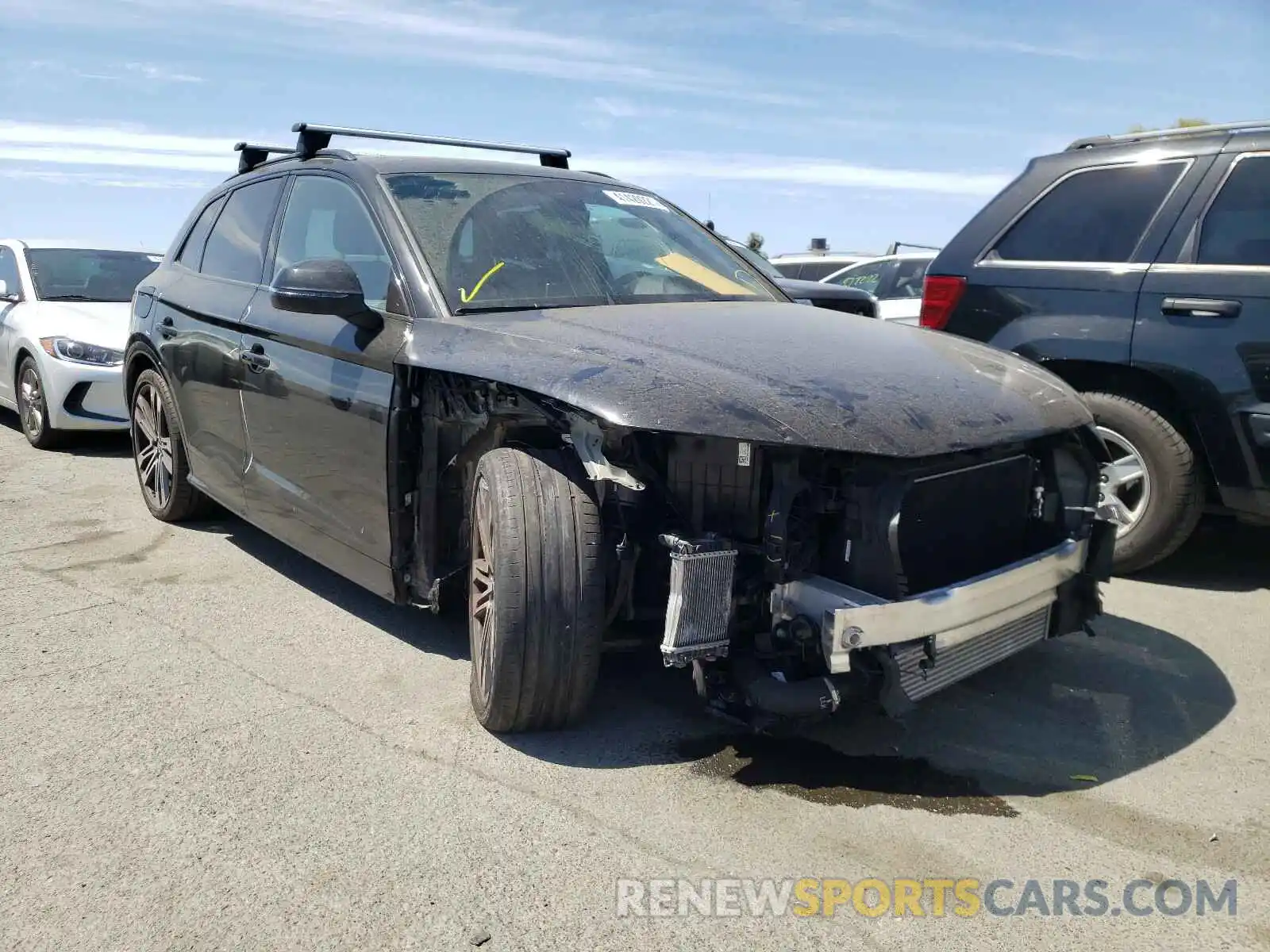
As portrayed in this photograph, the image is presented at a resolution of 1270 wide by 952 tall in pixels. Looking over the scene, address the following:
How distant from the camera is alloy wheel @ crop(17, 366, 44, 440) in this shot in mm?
7820

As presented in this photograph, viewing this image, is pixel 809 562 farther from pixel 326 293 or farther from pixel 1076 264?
pixel 1076 264

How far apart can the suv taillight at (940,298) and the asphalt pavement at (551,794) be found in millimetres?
1701

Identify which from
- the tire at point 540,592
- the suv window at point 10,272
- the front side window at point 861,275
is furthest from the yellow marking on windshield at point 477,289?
the front side window at point 861,275

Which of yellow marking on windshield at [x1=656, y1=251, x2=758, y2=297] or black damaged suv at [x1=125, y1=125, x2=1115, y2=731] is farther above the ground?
yellow marking on windshield at [x1=656, y1=251, x2=758, y2=297]

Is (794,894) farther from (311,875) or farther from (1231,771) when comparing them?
(1231,771)

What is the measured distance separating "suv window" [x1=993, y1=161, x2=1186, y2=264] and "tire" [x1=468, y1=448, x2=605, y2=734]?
3.08 m

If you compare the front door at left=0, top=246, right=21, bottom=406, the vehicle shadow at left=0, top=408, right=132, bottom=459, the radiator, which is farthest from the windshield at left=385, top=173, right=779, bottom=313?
the front door at left=0, top=246, right=21, bottom=406

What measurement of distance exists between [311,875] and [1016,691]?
7.67ft

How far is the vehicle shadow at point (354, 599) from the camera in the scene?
4.02 metres

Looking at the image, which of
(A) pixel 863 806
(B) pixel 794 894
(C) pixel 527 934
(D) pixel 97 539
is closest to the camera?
(C) pixel 527 934

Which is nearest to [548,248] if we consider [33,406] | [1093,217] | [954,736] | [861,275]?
[954,736]

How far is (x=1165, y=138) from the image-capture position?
485 centimetres

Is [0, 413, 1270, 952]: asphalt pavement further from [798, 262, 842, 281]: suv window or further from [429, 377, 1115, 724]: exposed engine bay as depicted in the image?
[798, 262, 842, 281]: suv window

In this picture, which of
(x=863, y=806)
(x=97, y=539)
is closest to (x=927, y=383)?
(x=863, y=806)
